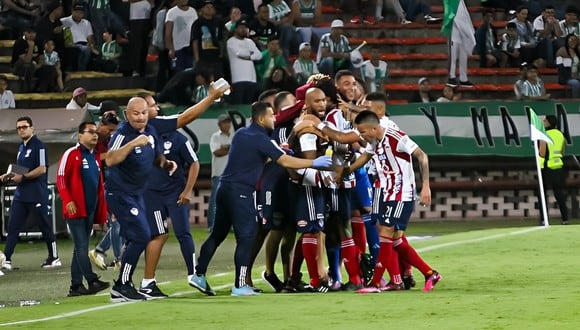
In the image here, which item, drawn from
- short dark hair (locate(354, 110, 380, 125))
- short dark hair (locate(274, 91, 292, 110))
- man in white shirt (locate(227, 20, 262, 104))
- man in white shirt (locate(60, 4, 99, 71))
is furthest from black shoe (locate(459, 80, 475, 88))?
short dark hair (locate(354, 110, 380, 125))

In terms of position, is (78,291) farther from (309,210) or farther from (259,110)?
(259,110)

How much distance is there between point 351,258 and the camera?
15.0 metres

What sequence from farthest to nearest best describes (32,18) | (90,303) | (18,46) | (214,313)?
(32,18) → (18,46) → (90,303) → (214,313)

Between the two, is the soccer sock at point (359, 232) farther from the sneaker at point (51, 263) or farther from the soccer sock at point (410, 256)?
the sneaker at point (51, 263)

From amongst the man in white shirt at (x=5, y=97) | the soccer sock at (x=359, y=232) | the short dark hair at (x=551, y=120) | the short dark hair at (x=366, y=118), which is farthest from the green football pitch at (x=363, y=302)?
the man in white shirt at (x=5, y=97)

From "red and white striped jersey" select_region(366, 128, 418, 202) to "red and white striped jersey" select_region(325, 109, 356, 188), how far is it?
320 millimetres

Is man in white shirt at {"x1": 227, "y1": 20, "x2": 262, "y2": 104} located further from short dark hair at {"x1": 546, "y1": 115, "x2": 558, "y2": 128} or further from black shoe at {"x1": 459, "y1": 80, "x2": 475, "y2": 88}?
short dark hair at {"x1": 546, "y1": 115, "x2": 558, "y2": 128}

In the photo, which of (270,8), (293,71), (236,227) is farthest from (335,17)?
(236,227)

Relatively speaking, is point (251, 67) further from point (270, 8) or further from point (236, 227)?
point (236, 227)

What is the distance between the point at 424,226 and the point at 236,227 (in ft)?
43.0

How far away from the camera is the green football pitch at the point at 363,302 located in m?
12.0

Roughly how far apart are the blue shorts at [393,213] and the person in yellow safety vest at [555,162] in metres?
12.7

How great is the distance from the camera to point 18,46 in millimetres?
30031

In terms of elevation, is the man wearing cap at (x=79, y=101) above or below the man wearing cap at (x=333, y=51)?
below
